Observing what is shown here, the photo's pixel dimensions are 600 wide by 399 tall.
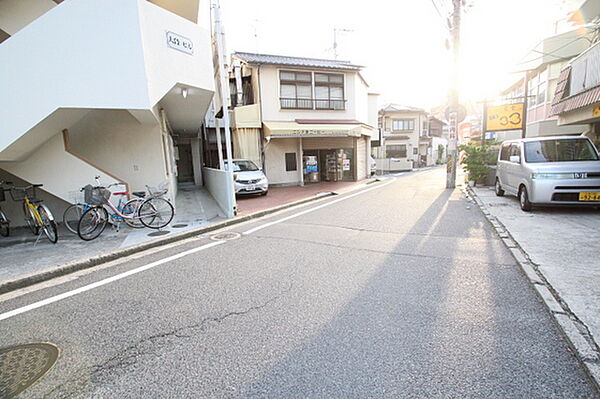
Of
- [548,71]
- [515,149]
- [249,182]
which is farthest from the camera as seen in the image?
[548,71]

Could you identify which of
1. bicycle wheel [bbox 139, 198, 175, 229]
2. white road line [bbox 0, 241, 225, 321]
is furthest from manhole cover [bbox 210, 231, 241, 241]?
bicycle wheel [bbox 139, 198, 175, 229]

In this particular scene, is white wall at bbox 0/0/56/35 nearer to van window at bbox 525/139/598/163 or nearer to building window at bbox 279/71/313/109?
building window at bbox 279/71/313/109

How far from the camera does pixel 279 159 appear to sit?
644 inches

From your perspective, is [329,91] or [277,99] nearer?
[277,99]

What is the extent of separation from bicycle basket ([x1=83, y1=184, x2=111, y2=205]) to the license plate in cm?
1055

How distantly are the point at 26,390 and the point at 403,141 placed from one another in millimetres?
35280

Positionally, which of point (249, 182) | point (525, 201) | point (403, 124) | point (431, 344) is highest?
point (403, 124)

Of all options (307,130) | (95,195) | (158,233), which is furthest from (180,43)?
(307,130)

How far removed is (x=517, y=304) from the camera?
318cm

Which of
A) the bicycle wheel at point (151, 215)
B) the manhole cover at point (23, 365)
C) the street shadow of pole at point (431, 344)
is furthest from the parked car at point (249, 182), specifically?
the manhole cover at point (23, 365)

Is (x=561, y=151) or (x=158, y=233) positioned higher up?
(x=561, y=151)

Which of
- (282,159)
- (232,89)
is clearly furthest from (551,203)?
(232,89)

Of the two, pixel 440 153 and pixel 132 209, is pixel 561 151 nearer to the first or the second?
pixel 132 209

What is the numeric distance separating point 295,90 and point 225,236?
12.1 meters
